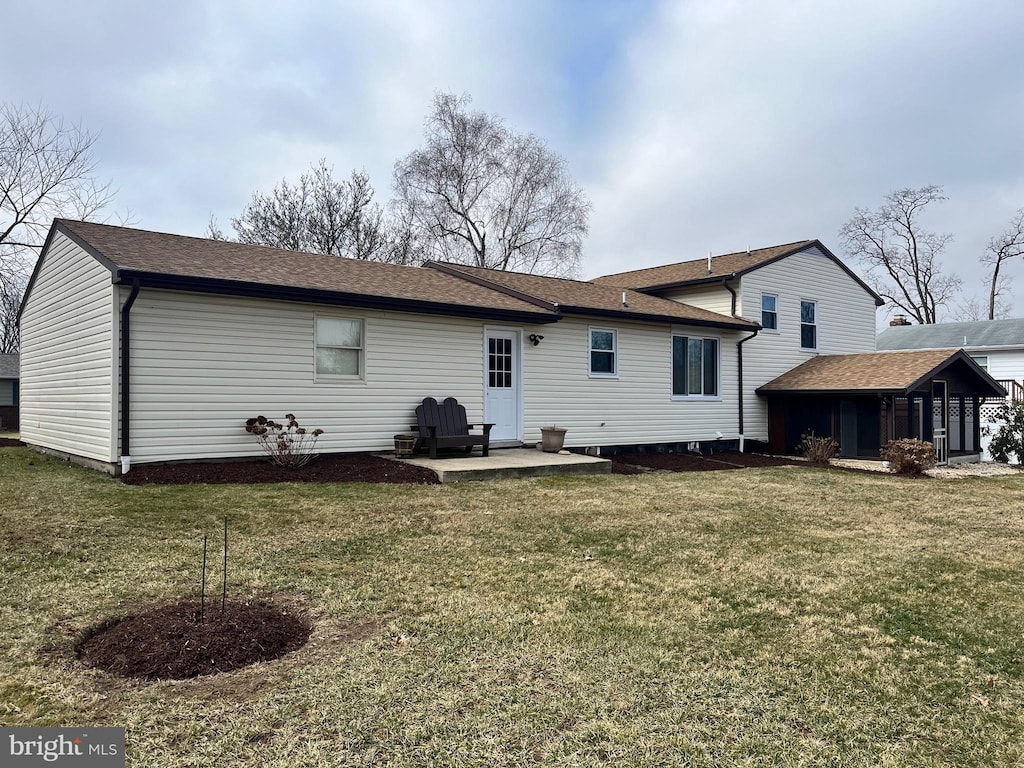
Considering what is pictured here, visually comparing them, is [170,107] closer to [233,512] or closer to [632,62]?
[632,62]

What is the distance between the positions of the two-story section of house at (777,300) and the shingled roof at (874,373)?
0.53 meters

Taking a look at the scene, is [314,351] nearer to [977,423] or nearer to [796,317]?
[796,317]

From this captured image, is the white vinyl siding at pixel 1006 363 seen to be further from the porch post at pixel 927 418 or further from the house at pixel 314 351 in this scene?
the house at pixel 314 351

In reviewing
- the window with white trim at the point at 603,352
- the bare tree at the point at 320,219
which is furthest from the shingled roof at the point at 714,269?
the bare tree at the point at 320,219

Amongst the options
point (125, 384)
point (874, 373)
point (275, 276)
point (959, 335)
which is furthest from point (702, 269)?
point (959, 335)

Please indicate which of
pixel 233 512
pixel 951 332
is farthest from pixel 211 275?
pixel 951 332

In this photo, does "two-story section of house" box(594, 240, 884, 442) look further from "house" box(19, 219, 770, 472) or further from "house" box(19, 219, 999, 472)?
"house" box(19, 219, 770, 472)

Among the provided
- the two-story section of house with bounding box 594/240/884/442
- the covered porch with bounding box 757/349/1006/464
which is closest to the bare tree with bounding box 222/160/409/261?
the two-story section of house with bounding box 594/240/884/442

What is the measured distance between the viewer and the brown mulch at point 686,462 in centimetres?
1258

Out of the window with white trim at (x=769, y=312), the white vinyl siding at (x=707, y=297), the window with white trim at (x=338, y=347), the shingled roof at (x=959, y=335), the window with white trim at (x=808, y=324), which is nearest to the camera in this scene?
the window with white trim at (x=338, y=347)

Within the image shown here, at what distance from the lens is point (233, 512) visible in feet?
→ 22.9

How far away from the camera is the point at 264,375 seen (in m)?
10.2

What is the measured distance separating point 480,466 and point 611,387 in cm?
491

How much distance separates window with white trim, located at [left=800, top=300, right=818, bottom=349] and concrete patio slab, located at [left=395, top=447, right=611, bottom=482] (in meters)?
9.46
